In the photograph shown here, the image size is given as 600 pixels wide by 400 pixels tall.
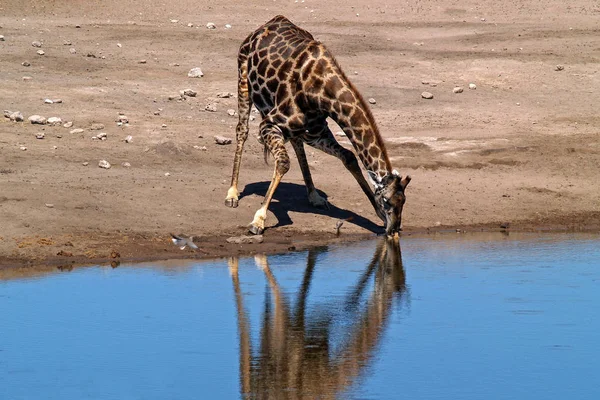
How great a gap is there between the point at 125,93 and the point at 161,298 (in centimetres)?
955

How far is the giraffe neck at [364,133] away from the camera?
13.3 meters

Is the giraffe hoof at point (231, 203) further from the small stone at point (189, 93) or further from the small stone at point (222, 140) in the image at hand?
the small stone at point (189, 93)

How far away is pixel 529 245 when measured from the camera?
1301 cm

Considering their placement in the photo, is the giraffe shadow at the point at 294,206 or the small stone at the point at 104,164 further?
the small stone at the point at 104,164

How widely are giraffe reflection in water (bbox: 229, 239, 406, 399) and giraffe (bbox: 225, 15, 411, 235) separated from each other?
1519mm

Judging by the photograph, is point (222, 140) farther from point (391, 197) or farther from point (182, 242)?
point (182, 242)

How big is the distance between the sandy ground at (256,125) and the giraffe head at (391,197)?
2.15 ft

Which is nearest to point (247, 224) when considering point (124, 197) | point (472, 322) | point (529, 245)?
A: point (124, 197)

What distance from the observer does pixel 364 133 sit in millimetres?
13391

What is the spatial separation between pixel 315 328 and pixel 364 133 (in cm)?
443

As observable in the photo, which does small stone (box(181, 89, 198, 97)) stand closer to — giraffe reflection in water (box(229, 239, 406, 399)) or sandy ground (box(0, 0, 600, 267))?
sandy ground (box(0, 0, 600, 267))

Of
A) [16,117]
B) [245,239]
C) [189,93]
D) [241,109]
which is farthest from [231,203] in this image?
[189,93]

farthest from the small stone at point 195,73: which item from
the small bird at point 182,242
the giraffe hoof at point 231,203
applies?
the small bird at point 182,242

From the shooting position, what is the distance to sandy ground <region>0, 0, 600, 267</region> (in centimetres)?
1321
